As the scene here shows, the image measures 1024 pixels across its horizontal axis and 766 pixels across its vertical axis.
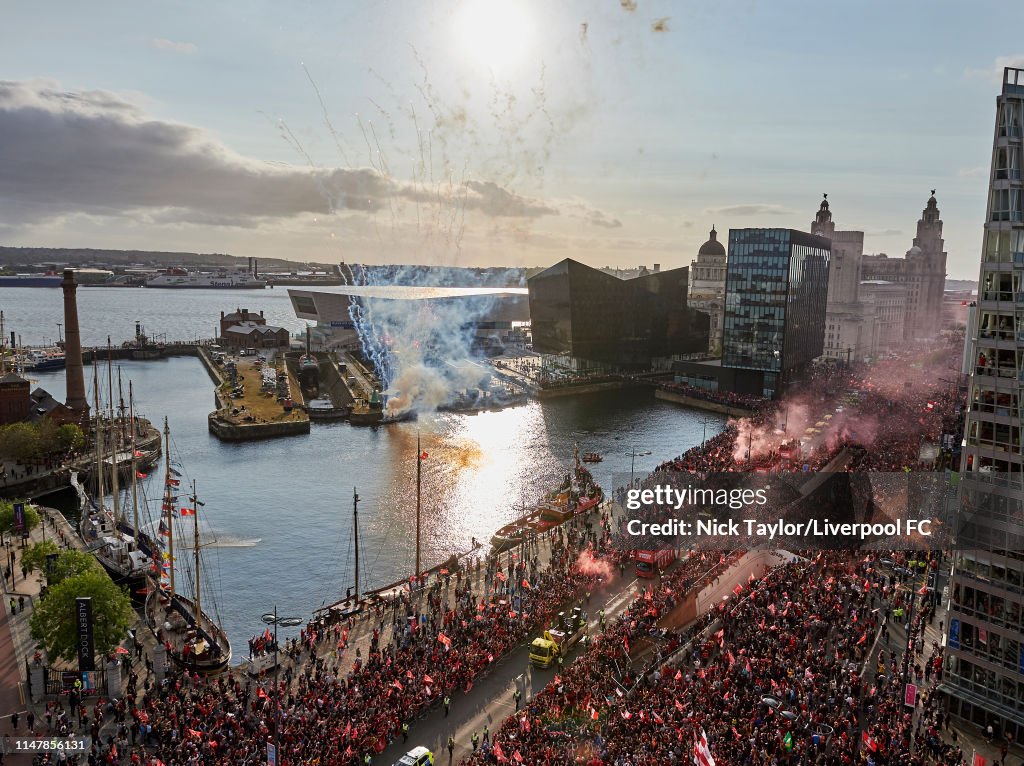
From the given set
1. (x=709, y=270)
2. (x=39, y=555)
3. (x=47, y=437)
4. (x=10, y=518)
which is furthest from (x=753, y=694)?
(x=709, y=270)

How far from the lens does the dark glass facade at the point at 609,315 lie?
92250 millimetres

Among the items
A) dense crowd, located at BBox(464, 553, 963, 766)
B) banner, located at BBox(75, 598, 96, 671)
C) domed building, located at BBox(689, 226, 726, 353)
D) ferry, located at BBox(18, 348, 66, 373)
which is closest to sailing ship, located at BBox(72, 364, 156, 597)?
banner, located at BBox(75, 598, 96, 671)

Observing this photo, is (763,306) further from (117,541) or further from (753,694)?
(753,694)

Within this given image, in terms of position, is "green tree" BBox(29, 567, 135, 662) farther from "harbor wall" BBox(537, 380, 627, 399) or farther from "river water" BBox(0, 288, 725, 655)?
"harbor wall" BBox(537, 380, 627, 399)

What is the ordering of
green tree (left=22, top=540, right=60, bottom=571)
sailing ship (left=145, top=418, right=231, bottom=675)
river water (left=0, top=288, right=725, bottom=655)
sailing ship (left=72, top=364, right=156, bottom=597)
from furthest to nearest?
river water (left=0, top=288, right=725, bottom=655), sailing ship (left=72, top=364, right=156, bottom=597), green tree (left=22, top=540, right=60, bottom=571), sailing ship (left=145, top=418, right=231, bottom=675)

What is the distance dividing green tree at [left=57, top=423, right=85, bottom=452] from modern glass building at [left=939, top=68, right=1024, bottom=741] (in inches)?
2066

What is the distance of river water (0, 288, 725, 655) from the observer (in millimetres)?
35303

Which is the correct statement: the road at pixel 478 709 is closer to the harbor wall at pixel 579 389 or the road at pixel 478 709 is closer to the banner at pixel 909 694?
the banner at pixel 909 694

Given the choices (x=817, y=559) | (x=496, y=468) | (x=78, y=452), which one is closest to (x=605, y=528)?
(x=817, y=559)

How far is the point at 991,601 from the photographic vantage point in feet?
62.7

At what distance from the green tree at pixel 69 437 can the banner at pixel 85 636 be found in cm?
3358

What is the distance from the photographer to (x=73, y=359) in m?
67.4

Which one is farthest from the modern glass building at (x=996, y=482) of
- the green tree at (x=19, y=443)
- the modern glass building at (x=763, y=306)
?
the modern glass building at (x=763, y=306)

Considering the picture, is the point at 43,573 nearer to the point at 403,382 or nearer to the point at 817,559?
the point at 817,559
